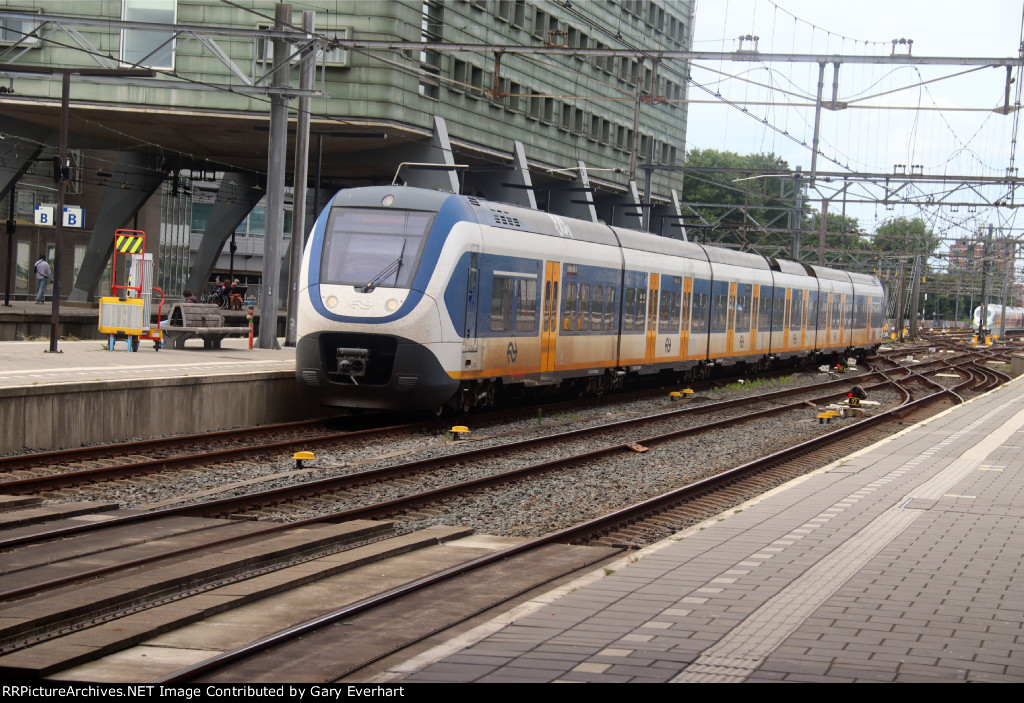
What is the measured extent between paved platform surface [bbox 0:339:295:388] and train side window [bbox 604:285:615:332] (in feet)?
19.1

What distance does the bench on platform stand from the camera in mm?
23453

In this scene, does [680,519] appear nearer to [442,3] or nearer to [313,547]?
[313,547]

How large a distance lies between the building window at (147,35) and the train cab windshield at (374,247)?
21265mm

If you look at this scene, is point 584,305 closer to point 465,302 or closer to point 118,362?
point 465,302

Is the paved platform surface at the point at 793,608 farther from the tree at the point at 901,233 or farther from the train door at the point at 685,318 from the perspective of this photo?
the tree at the point at 901,233

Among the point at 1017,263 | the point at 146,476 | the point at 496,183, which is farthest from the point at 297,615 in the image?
the point at 1017,263

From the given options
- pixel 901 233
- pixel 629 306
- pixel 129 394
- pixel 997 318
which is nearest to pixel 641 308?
pixel 629 306

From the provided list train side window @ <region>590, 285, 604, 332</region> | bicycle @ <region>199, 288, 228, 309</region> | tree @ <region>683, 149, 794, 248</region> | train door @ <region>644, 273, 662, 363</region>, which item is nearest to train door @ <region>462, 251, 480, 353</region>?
train side window @ <region>590, 285, 604, 332</region>

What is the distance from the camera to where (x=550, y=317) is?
2059cm

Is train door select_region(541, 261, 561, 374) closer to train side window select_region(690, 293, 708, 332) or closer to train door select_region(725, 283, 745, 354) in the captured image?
train side window select_region(690, 293, 708, 332)

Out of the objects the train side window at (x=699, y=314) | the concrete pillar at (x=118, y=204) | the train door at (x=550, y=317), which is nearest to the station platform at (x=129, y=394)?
the train door at (x=550, y=317)

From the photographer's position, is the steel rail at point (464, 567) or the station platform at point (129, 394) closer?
the steel rail at point (464, 567)

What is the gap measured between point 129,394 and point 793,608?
1064 cm

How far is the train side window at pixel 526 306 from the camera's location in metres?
19.4
